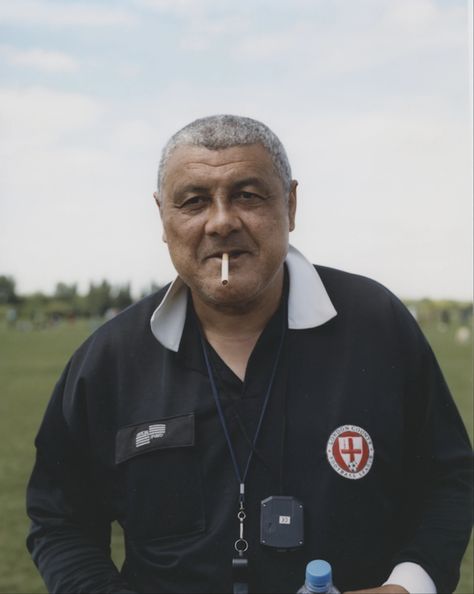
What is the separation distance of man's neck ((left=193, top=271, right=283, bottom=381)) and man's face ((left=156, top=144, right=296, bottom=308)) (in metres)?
0.08

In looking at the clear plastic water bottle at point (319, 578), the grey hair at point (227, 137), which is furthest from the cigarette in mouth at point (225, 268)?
the clear plastic water bottle at point (319, 578)

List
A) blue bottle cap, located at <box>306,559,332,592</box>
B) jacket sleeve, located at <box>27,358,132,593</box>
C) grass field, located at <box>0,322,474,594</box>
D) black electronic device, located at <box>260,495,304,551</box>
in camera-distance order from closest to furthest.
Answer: blue bottle cap, located at <box>306,559,332,592</box>, black electronic device, located at <box>260,495,304,551</box>, jacket sleeve, located at <box>27,358,132,593</box>, grass field, located at <box>0,322,474,594</box>

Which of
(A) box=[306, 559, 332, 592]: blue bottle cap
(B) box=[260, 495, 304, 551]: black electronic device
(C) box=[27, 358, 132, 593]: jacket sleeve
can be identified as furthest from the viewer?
(C) box=[27, 358, 132, 593]: jacket sleeve

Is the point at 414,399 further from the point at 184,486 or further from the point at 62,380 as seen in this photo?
the point at 62,380

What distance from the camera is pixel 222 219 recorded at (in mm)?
1473

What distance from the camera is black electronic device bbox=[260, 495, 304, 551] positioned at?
4.78 ft

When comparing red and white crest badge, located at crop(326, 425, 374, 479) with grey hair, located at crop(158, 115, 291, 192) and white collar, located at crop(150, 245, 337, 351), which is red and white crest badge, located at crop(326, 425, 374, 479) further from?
grey hair, located at crop(158, 115, 291, 192)

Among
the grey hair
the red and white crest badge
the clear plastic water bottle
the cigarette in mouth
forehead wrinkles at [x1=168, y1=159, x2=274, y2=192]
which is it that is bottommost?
the clear plastic water bottle

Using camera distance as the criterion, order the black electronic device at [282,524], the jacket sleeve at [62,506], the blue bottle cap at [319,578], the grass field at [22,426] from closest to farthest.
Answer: the blue bottle cap at [319,578] → the black electronic device at [282,524] → the jacket sleeve at [62,506] → the grass field at [22,426]

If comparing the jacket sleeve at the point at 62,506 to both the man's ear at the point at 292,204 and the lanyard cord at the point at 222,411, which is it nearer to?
the lanyard cord at the point at 222,411

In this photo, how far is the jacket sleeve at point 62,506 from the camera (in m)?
1.59

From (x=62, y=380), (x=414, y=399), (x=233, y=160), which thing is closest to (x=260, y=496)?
(x=414, y=399)

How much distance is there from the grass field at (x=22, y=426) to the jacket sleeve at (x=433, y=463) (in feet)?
8.54

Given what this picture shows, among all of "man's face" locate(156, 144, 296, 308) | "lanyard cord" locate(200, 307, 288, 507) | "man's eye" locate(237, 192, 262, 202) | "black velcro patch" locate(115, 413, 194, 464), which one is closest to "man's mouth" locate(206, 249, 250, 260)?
"man's face" locate(156, 144, 296, 308)
